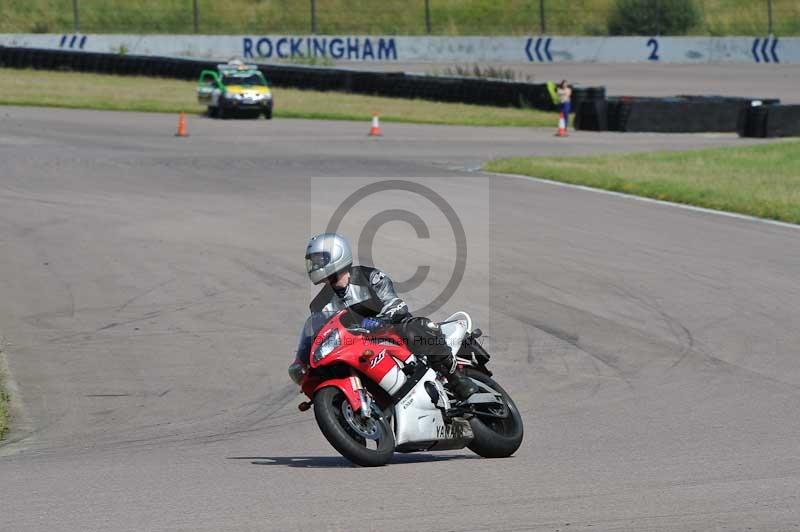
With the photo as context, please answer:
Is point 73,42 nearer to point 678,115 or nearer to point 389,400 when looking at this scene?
point 678,115

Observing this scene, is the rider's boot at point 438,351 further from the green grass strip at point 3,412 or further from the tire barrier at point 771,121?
the tire barrier at point 771,121

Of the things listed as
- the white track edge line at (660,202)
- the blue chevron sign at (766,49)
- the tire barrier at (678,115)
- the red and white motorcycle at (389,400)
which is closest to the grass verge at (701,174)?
the white track edge line at (660,202)

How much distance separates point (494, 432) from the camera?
7.75m

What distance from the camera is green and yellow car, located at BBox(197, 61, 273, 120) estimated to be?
124 feet

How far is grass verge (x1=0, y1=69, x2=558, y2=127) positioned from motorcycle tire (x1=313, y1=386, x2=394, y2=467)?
31.1 m

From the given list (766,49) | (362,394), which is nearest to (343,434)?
(362,394)

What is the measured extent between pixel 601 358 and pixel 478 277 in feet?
12.7

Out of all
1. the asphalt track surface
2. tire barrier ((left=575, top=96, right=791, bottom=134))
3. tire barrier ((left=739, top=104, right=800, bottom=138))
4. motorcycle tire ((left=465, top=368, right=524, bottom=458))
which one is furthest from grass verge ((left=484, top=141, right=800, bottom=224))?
motorcycle tire ((left=465, top=368, right=524, bottom=458))

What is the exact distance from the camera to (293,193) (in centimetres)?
2178

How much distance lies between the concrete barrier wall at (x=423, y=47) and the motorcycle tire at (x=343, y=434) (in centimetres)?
5004

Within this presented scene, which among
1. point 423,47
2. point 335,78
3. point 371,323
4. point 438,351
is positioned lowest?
point 438,351

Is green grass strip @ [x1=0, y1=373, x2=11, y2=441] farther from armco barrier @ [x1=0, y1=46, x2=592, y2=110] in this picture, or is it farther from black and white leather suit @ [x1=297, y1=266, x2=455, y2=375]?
armco barrier @ [x1=0, y1=46, x2=592, y2=110]

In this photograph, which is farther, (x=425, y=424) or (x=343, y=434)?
(x=425, y=424)

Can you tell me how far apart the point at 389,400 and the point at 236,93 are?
31.3 meters
